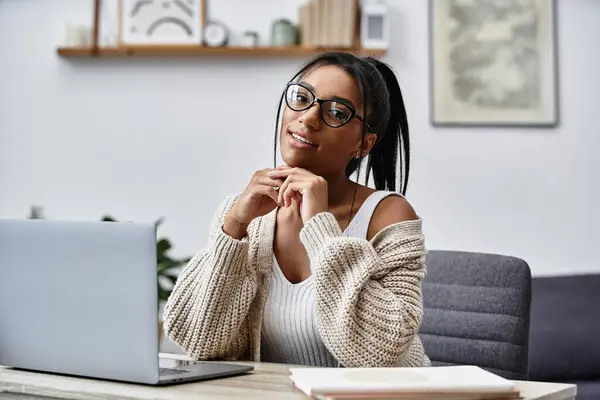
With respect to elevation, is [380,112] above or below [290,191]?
above

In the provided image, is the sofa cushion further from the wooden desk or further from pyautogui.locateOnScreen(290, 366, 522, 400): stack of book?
pyautogui.locateOnScreen(290, 366, 522, 400): stack of book

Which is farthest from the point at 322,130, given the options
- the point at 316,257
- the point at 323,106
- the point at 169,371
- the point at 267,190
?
the point at 169,371

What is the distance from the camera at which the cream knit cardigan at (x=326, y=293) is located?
1545mm

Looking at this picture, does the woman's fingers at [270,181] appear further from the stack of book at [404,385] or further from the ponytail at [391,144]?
the stack of book at [404,385]

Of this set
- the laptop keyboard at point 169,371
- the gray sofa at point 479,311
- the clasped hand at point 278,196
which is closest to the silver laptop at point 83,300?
the laptop keyboard at point 169,371

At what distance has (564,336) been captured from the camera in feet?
10.1

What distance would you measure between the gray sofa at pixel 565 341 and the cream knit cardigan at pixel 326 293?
4.57ft

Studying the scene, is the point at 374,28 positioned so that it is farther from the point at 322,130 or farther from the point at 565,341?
the point at 322,130

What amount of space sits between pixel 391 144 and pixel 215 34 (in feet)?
6.43

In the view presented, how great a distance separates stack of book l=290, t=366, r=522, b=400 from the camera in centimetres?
113

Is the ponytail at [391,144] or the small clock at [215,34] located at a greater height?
the small clock at [215,34]

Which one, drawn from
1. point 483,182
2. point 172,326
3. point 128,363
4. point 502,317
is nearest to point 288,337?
point 172,326

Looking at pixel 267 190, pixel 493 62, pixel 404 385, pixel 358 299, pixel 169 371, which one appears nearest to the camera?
pixel 404 385

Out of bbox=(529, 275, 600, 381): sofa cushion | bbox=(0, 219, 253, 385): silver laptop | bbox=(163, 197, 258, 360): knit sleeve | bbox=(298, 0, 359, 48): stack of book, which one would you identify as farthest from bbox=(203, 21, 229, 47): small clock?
bbox=(0, 219, 253, 385): silver laptop
